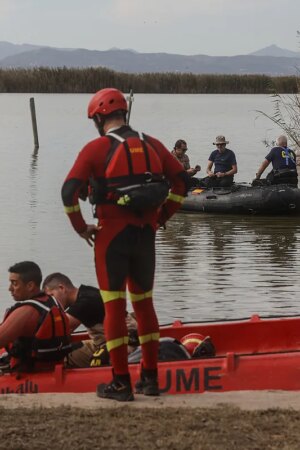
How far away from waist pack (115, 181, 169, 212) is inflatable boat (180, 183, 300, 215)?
12017 mm

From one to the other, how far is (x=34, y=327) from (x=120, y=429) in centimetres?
165

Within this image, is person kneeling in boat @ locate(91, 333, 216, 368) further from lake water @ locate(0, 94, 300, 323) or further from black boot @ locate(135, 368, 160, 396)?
lake water @ locate(0, 94, 300, 323)

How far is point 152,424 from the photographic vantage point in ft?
19.1

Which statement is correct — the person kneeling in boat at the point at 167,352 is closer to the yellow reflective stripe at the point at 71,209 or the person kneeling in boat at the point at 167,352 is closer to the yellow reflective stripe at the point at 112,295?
the yellow reflective stripe at the point at 112,295

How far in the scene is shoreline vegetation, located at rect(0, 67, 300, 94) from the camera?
5653 cm

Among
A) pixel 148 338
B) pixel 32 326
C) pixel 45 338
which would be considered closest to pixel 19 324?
pixel 32 326

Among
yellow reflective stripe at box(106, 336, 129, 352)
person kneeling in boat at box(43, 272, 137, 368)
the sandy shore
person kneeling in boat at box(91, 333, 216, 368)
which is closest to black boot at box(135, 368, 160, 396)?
the sandy shore

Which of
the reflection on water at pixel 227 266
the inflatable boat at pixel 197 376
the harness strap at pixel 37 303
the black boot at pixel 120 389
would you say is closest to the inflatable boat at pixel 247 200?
the reflection on water at pixel 227 266

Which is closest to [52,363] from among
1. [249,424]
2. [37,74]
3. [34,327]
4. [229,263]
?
[34,327]

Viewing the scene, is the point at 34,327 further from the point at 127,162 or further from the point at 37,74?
the point at 37,74

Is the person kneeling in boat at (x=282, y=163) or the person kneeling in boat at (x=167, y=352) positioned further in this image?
the person kneeling in boat at (x=282, y=163)

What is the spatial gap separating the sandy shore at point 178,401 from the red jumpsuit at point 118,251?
257mm

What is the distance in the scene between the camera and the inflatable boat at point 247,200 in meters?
18.6

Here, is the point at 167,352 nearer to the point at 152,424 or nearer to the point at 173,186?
the point at 173,186
